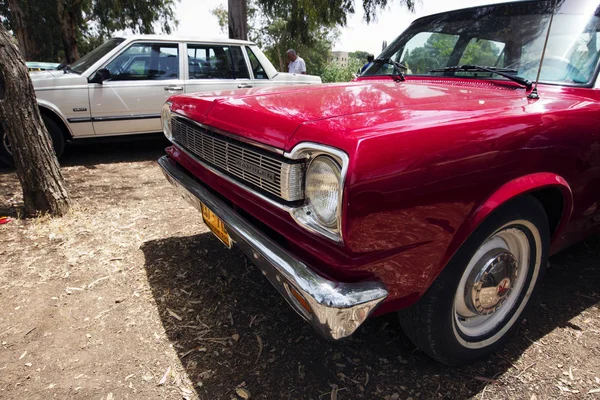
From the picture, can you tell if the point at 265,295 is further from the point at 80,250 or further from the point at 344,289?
the point at 80,250

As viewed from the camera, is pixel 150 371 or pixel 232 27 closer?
pixel 150 371

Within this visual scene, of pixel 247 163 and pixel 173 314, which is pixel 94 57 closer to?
pixel 173 314

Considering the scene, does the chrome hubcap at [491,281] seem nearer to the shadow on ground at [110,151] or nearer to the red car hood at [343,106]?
the red car hood at [343,106]

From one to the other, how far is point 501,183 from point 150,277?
2.22 m

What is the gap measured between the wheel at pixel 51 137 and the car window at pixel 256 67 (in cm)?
292

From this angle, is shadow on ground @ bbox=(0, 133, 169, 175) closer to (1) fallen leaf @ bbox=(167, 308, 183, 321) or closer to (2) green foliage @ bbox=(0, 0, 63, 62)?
(1) fallen leaf @ bbox=(167, 308, 183, 321)

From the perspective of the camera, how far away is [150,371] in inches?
75.7

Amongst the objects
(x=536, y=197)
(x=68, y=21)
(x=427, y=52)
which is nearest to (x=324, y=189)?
(x=536, y=197)

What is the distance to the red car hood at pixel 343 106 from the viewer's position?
1.58 m

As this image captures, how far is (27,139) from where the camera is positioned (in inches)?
130

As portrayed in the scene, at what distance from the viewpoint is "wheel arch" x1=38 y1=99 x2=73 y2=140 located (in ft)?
16.7

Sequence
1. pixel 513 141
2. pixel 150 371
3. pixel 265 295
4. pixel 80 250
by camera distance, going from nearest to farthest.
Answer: pixel 513 141 → pixel 150 371 → pixel 265 295 → pixel 80 250

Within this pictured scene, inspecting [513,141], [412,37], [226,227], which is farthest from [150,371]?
[412,37]

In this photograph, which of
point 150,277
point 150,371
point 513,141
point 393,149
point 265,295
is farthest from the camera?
point 150,277
